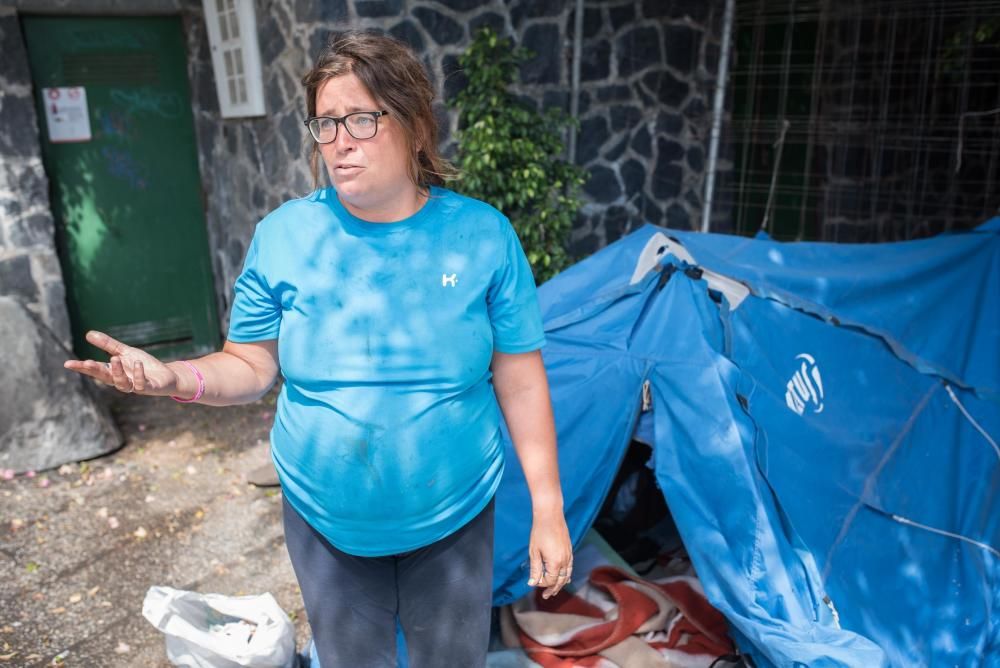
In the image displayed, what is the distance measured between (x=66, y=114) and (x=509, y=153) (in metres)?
2.57

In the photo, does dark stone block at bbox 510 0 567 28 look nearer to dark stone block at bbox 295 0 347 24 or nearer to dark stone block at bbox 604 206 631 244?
dark stone block at bbox 295 0 347 24

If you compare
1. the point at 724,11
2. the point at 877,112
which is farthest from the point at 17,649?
the point at 877,112

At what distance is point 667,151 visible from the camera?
17.3ft

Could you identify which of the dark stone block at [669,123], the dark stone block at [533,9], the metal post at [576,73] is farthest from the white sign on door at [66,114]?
the dark stone block at [669,123]

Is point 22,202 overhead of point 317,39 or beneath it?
beneath

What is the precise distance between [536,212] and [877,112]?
354cm

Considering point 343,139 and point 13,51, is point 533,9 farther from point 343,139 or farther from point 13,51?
point 343,139

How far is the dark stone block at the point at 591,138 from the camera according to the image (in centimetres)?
495

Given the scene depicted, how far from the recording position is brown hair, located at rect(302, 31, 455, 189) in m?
1.32

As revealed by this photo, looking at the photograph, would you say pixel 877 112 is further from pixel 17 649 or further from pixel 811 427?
pixel 17 649

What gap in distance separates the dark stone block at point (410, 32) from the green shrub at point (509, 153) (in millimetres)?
232

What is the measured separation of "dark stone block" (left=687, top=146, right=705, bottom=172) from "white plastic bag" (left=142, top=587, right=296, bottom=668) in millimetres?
4103

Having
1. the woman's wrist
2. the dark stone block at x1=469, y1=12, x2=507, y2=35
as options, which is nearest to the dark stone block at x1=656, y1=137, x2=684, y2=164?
the dark stone block at x1=469, y1=12, x2=507, y2=35

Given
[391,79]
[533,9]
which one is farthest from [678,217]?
[391,79]
